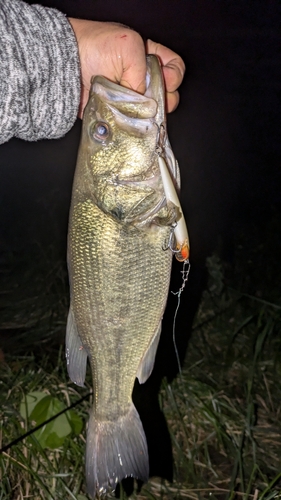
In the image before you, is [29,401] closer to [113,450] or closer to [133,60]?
[113,450]

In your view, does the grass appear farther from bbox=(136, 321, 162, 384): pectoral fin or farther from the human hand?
the human hand

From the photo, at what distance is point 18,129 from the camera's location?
5.53 feet

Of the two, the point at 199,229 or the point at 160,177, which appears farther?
the point at 199,229

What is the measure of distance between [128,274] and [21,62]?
0.78 m

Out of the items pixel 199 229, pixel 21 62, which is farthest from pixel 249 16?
pixel 21 62

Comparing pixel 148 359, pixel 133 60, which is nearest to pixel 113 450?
pixel 148 359

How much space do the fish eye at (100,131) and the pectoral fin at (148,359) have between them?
2.22 ft

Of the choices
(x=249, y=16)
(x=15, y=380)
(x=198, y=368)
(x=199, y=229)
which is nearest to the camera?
(x=15, y=380)

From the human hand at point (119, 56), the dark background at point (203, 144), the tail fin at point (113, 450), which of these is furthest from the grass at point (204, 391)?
the human hand at point (119, 56)

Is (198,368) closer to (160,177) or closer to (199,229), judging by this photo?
(199,229)

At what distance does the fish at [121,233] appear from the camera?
4.86 ft

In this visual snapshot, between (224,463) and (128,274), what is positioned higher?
(128,274)

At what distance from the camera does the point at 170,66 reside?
6.02 feet

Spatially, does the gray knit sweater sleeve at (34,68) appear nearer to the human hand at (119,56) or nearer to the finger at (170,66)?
the human hand at (119,56)
